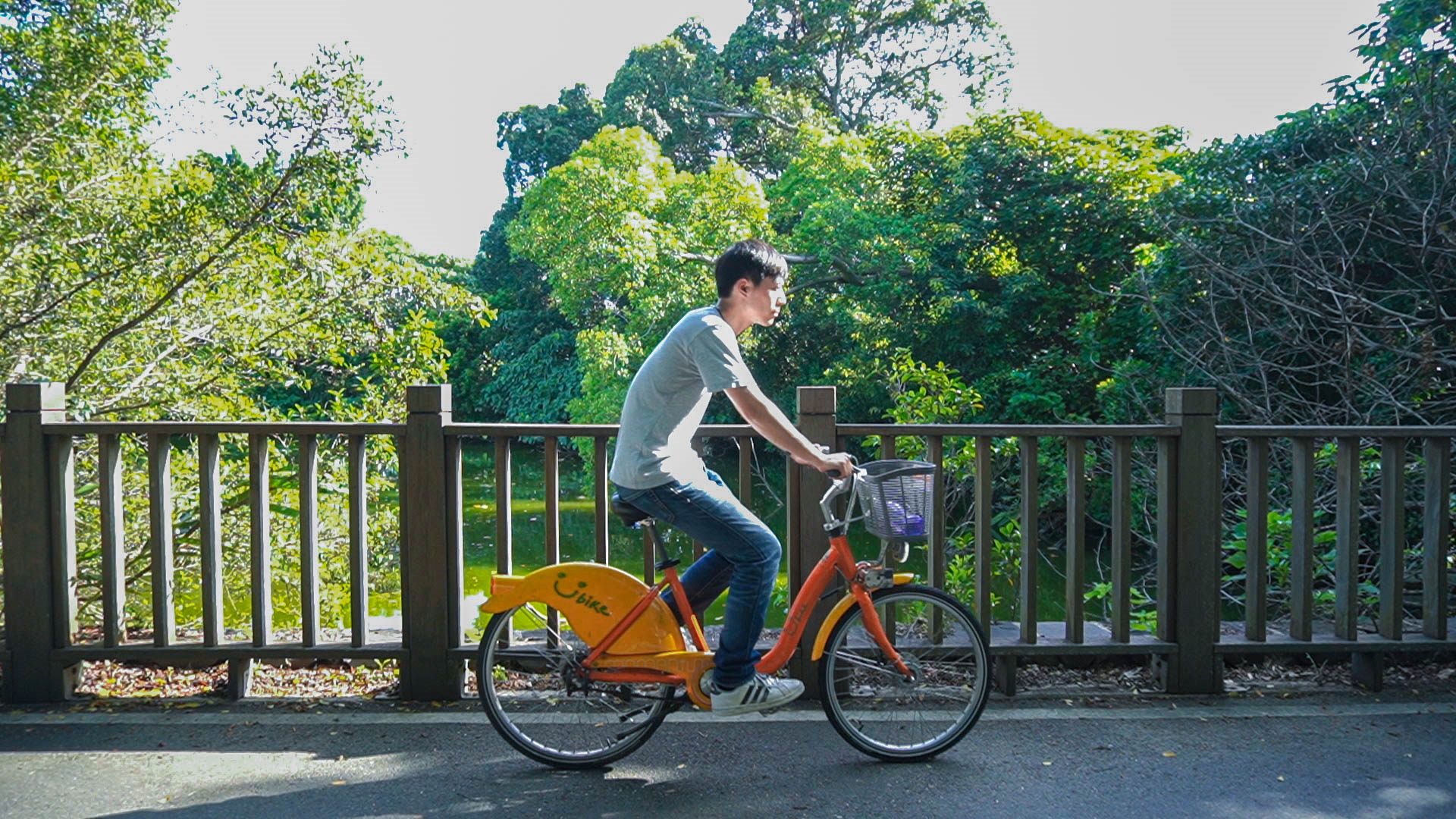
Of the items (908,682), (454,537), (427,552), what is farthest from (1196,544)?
(427,552)

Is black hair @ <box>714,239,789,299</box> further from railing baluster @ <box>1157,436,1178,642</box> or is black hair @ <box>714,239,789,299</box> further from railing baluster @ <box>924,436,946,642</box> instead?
railing baluster @ <box>1157,436,1178,642</box>

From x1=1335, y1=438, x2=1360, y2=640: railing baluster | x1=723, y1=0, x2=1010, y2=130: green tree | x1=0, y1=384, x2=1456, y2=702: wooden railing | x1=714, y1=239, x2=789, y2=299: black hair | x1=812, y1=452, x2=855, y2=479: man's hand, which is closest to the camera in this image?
x1=812, y1=452, x2=855, y2=479: man's hand

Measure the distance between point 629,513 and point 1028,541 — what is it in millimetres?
1702

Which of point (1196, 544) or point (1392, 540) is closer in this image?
point (1196, 544)

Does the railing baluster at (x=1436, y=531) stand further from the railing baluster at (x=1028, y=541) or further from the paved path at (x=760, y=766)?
the railing baluster at (x=1028, y=541)

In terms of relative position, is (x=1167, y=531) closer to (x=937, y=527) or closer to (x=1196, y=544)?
(x=1196, y=544)

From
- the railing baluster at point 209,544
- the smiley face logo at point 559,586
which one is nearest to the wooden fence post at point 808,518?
the smiley face logo at point 559,586

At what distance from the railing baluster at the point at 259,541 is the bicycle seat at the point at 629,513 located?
67.4 inches

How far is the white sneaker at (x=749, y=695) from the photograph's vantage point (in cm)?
374

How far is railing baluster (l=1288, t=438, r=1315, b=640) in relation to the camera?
4.67 metres

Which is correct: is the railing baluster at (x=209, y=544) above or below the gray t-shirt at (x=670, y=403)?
below

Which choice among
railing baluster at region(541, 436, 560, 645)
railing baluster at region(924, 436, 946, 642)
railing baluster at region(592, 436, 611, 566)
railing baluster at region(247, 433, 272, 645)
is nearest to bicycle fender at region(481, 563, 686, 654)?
railing baluster at region(592, 436, 611, 566)

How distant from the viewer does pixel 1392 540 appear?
4.72 m

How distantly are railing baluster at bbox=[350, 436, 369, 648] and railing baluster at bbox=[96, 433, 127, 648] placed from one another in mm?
929
